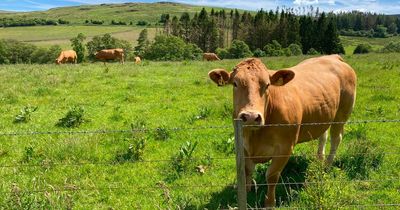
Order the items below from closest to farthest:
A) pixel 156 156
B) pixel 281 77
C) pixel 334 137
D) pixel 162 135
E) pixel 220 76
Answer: pixel 281 77 < pixel 220 76 < pixel 334 137 < pixel 156 156 < pixel 162 135

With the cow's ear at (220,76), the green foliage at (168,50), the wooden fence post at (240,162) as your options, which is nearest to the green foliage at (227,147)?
the cow's ear at (220,76)

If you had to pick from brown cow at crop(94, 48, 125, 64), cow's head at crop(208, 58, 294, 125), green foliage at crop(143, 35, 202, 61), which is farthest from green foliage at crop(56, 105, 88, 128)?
green foliage at crop(143, 35, 202, 61)

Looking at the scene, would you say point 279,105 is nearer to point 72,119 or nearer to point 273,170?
point 273,170

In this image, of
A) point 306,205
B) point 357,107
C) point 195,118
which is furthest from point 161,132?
point 357,107

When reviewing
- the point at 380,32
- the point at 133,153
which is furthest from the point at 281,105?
the point at 380,32

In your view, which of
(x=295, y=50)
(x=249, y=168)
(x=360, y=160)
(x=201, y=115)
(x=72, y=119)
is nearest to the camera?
(x=249, y=168)

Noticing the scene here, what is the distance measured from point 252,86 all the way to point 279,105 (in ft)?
3.12

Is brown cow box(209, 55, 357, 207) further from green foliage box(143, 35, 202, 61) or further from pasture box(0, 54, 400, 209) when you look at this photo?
green foliage box(143, 35, 202, 61)

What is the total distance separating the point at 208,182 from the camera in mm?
7461

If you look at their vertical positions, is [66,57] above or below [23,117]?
below

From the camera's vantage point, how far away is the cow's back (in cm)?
662

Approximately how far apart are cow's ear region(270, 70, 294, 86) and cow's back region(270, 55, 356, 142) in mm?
300

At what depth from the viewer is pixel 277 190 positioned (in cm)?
714

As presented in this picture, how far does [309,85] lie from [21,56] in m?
91.1
